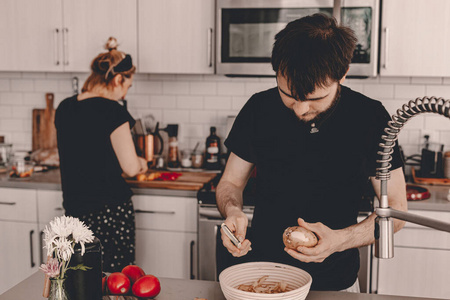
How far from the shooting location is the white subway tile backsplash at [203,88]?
3.38 meters

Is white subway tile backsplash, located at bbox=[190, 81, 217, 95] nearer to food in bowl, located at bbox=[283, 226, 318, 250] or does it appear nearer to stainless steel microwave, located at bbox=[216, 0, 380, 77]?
stainless steel microwave, located at bbox=[216, 0, 380, 77]

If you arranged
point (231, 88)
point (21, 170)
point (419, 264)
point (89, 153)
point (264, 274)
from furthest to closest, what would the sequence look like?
point (231, 88), point (21, 170), point (419, 264), point (89, 153), point (264, 274)

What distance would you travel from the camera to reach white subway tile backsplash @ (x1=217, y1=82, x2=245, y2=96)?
3350 mm

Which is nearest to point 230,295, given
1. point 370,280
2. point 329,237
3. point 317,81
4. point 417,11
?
point 329,237

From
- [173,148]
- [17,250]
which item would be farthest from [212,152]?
[17,250]

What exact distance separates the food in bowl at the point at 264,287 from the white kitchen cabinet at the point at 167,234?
144 cm

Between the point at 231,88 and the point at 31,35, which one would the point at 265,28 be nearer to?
the point at 231,88

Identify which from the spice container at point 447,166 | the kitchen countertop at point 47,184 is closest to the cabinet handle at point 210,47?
the kitchen countertop at point 47,184

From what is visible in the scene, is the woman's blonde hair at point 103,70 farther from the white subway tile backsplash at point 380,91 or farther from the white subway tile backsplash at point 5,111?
the white subway tile backsplash at point 380,91

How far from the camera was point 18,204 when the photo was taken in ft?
9.86

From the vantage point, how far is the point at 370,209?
8.46 feet

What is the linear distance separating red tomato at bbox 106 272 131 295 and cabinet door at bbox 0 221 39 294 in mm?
1801

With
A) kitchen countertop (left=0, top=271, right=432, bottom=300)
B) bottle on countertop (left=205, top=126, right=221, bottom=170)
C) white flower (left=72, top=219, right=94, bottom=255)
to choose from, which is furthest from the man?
bottle on countertop (left=205, top=126, right=221, bottom=170)

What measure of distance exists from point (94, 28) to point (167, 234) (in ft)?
4.51
